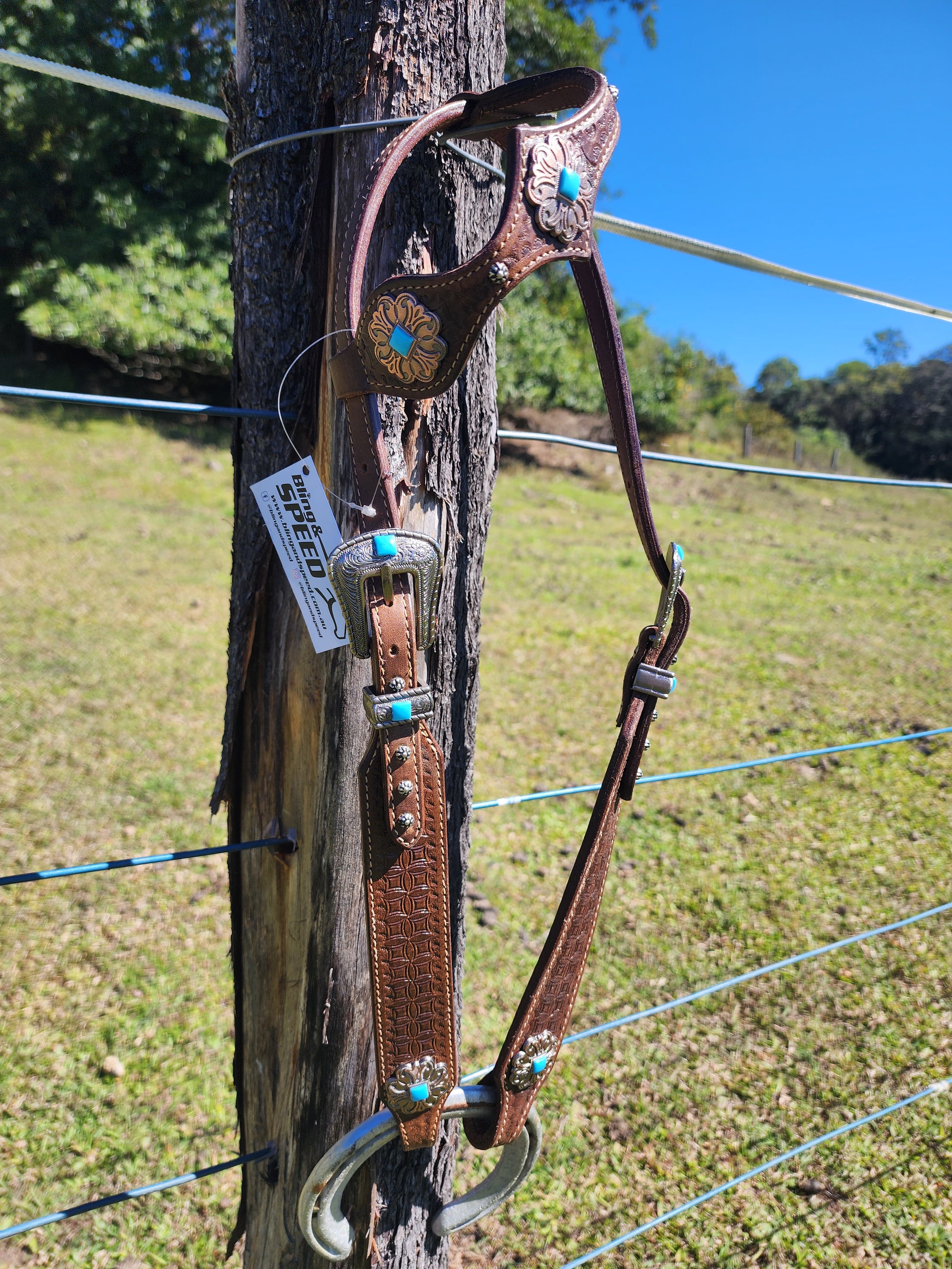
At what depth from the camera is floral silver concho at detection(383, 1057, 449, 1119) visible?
36.6 inches

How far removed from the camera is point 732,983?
152 cm

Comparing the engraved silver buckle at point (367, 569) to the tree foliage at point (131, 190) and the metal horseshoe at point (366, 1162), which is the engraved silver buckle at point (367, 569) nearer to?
the metal horseshoe at point (366, 1162)

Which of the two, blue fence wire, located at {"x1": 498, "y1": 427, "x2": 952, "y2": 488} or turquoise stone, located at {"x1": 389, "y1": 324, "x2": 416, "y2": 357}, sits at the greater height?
turquoise stone, located at {"x1": 389, "y1": 324, "x2": 416, "y2": 357}

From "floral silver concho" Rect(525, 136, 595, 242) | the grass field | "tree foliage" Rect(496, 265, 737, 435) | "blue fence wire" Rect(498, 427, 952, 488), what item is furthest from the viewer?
"tree foliage" Rect(496, 265, 737, 435)

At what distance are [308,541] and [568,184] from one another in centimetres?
47

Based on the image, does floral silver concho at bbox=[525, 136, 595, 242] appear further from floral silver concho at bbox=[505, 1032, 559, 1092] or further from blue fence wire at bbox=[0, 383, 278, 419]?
floral silver concho at bbox=[505, 1032, 559, 1092]

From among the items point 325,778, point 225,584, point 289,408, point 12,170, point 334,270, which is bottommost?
point 225,584

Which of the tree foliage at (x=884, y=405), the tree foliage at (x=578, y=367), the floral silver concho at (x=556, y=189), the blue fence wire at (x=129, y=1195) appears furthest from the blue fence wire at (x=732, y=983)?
the tree foliage at (x=884, y=405)

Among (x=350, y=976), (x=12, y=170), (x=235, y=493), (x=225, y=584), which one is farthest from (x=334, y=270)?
(x=12, y=170)

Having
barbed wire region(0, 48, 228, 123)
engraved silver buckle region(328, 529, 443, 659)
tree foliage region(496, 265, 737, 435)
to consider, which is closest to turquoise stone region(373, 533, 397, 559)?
engraved silver buckle region(328, 529, 443, 659)

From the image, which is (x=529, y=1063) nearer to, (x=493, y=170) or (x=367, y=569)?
(x=367, y=569)

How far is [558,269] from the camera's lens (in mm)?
16047

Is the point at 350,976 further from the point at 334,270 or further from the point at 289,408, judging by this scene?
the point at 334,270

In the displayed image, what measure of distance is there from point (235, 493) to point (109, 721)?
330 cm
